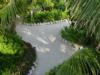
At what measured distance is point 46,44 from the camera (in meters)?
14.5

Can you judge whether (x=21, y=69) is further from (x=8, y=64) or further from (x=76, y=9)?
(x=76, y=9)

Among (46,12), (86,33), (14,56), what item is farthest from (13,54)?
(46,12)

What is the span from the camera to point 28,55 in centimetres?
1209

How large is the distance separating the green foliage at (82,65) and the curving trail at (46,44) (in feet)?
20.3

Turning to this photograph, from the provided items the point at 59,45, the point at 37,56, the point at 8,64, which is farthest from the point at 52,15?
the point at 8,64

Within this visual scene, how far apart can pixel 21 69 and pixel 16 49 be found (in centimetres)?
114

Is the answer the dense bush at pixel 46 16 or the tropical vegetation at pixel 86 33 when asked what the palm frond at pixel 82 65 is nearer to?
the tropical vegetation at pixel 86 33

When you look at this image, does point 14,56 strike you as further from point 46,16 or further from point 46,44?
point 46,16

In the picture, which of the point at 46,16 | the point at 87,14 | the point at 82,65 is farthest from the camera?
the point at 46,16

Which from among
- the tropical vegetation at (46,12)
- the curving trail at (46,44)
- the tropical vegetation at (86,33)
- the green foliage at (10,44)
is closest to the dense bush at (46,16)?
the tropical vegetation at (46,12)

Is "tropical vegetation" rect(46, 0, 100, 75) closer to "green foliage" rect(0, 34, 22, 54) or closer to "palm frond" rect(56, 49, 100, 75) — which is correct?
"palm frond" rect(56, 49, 100, 75)

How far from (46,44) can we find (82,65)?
357 inches

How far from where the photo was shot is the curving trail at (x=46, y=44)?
41.5 ft

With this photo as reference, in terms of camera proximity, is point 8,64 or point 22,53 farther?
point 22,53
